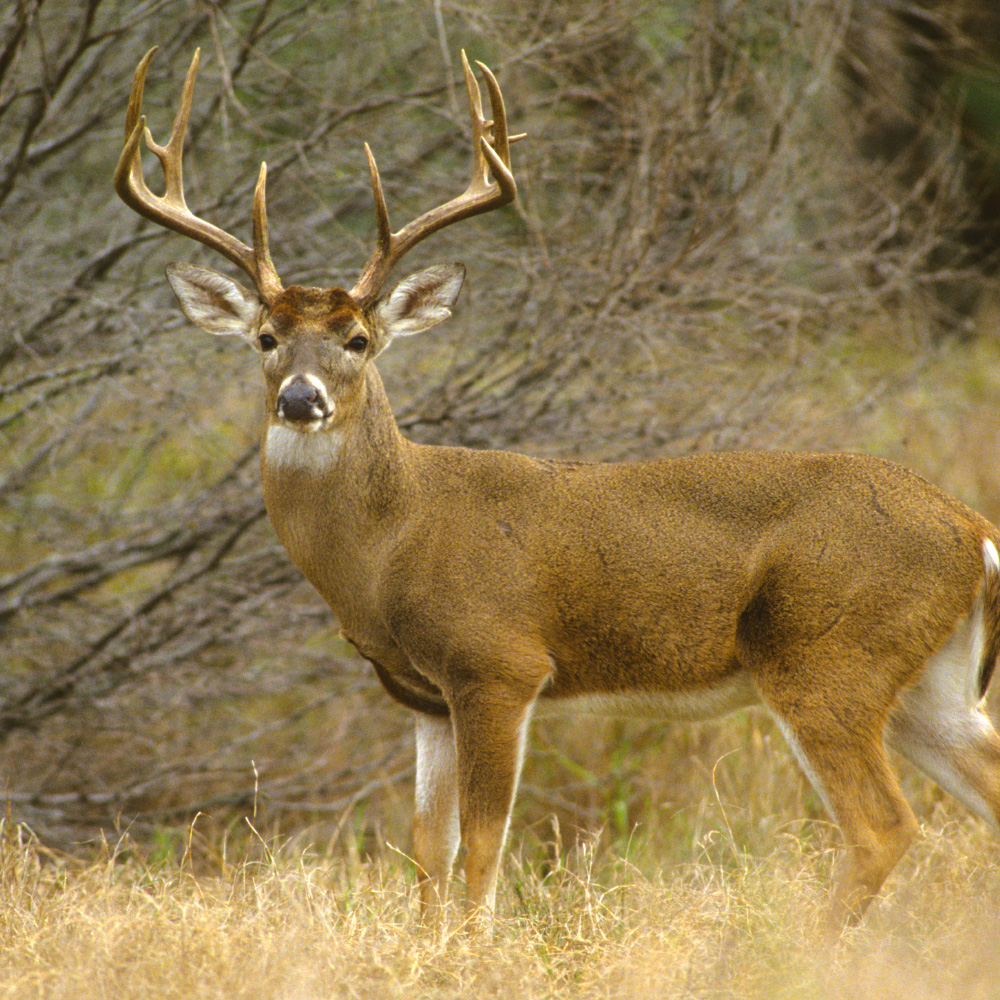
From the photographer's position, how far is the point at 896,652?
14.5 feet

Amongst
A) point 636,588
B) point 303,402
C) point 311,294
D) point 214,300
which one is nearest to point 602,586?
point 636,588

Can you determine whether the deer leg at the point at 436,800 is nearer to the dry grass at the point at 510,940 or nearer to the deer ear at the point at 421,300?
the dry grass at the point at 510,940

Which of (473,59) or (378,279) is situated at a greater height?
(473,59)

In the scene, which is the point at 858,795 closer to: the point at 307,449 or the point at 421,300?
the point at 307,449

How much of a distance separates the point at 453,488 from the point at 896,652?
5.28 feet

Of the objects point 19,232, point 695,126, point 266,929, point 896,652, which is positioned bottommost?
point 266,929

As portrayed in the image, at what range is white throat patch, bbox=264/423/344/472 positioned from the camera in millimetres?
4781

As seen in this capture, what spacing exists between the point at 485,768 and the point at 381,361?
122 inches

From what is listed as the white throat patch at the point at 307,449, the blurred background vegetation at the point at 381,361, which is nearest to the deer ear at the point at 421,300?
the white throat patch at the point at 307,449

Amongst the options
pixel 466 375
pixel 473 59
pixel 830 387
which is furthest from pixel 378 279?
pixel 830 387

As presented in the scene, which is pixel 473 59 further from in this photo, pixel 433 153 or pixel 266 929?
pixel 266 929

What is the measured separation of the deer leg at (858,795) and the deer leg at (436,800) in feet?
4.12

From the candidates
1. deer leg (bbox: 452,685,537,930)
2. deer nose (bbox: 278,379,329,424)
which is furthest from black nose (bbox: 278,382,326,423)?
deer leg (bbox: 452,685,537,930)

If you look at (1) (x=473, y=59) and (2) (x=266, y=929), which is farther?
(1) (x=473, y=59)
